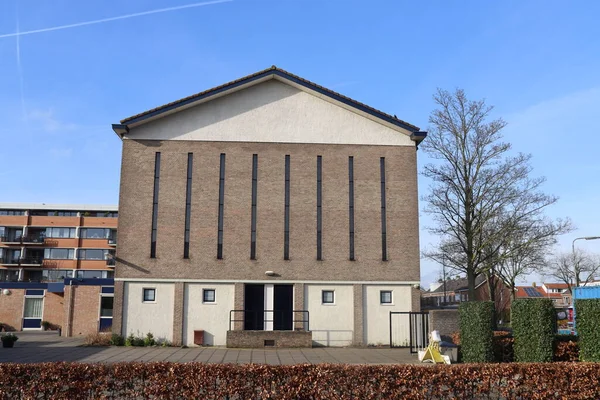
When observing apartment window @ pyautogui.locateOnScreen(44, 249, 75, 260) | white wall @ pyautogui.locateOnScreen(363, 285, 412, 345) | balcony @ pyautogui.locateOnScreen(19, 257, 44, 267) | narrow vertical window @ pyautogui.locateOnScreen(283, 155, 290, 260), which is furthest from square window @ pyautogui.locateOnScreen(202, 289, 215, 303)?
balcony @ pyautogui.locateOnScreen(19, 257, 44, 267)

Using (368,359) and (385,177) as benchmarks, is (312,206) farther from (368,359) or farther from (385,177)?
(368,359)

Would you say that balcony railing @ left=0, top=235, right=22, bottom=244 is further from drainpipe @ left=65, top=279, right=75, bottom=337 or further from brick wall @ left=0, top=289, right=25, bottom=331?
drainpipe @ left=65, top=279, right=75, bottom=337

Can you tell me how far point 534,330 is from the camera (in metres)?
16.6

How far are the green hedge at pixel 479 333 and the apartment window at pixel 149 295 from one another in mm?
15353

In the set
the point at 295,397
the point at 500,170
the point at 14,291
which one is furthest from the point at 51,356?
the point at 14,291

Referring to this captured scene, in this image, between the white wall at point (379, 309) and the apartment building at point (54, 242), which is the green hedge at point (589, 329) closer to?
the white wall at point (379, 309)

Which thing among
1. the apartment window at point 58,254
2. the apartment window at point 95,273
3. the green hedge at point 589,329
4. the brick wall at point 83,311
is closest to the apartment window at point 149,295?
the brick wall at point 83,311

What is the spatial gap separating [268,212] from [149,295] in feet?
23.8

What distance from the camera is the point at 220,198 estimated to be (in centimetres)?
2773

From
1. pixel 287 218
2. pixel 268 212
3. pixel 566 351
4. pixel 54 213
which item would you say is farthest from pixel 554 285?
pixel 566 351

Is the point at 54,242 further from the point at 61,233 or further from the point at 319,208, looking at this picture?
the point at 319,208

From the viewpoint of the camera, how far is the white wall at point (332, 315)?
26594mm

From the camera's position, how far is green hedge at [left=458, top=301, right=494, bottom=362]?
58.3 ft

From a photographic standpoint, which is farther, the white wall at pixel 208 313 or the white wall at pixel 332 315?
the white wall at pixel 332 315
